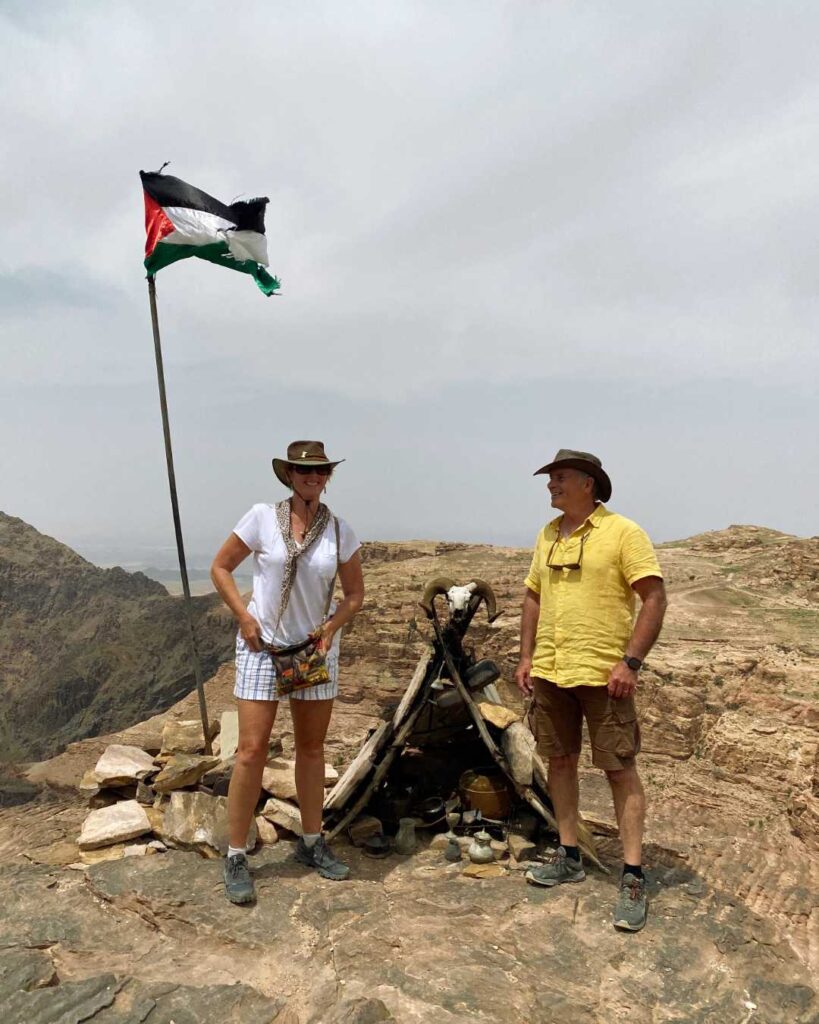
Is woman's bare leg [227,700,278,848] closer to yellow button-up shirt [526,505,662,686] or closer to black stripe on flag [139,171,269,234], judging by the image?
yellow button-up shirt [526,505,662,686]

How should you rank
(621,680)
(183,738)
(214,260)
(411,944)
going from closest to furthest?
(411,944) → (621,680) → (183,738) → (214,260)

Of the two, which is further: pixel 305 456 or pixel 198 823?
pixel 198 823

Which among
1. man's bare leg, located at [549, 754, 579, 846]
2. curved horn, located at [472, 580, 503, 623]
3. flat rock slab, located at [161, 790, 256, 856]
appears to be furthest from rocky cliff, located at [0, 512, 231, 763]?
man's bare leg, located at [549, 754, 579, 846]

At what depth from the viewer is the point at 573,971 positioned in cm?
369

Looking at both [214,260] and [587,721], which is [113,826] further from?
[214,260]

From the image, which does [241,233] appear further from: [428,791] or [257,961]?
[257,961]

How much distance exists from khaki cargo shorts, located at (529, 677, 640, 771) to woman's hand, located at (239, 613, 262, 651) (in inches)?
71.8

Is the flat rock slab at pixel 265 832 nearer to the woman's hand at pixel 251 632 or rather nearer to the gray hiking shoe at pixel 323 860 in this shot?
the gray hiking shoe at pixel 323 860

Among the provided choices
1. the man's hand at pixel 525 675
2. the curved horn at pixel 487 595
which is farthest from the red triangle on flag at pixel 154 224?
the man's hand at pixel 525 675

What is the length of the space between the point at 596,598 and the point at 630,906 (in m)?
1.84

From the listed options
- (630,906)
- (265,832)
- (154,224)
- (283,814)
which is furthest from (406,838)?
(154,224)

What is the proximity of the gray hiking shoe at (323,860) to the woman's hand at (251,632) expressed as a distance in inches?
61.8

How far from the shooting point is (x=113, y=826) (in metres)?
5.14

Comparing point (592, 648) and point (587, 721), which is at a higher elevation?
point (592, 648)
